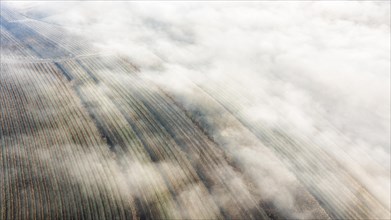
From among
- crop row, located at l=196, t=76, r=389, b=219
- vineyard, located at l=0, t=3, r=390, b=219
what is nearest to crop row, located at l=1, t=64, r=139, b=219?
vineyard, located at l=0, t=3, r=390, b=219

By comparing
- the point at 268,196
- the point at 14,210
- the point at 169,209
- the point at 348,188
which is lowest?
the point at 348,188

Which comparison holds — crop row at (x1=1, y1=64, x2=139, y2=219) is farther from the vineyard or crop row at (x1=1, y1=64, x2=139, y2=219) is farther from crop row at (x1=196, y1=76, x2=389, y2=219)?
crop row at (x1=196, y1=76, x2=389, y2=219)

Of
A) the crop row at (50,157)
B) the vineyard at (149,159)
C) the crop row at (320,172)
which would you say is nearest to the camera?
the crop row at (50,157)

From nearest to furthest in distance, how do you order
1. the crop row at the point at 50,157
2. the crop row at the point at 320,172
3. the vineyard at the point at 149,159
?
the crop row at the point at 50,157 < the vineyard at the point at 149,159 < the crop row at the point at 320,172

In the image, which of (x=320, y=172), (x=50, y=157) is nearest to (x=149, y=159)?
(x=50, y=157)

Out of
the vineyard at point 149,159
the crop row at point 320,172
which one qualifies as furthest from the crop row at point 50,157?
the crop row at point 320,172

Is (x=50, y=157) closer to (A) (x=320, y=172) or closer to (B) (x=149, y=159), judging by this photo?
(B) (x=149, y=159)

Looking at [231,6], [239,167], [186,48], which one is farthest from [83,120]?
[231,6]

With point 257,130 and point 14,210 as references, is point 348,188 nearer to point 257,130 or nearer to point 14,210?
point 257,130

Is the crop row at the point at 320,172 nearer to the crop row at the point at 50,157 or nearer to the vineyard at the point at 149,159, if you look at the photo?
the vineyard at the point at 149,159
